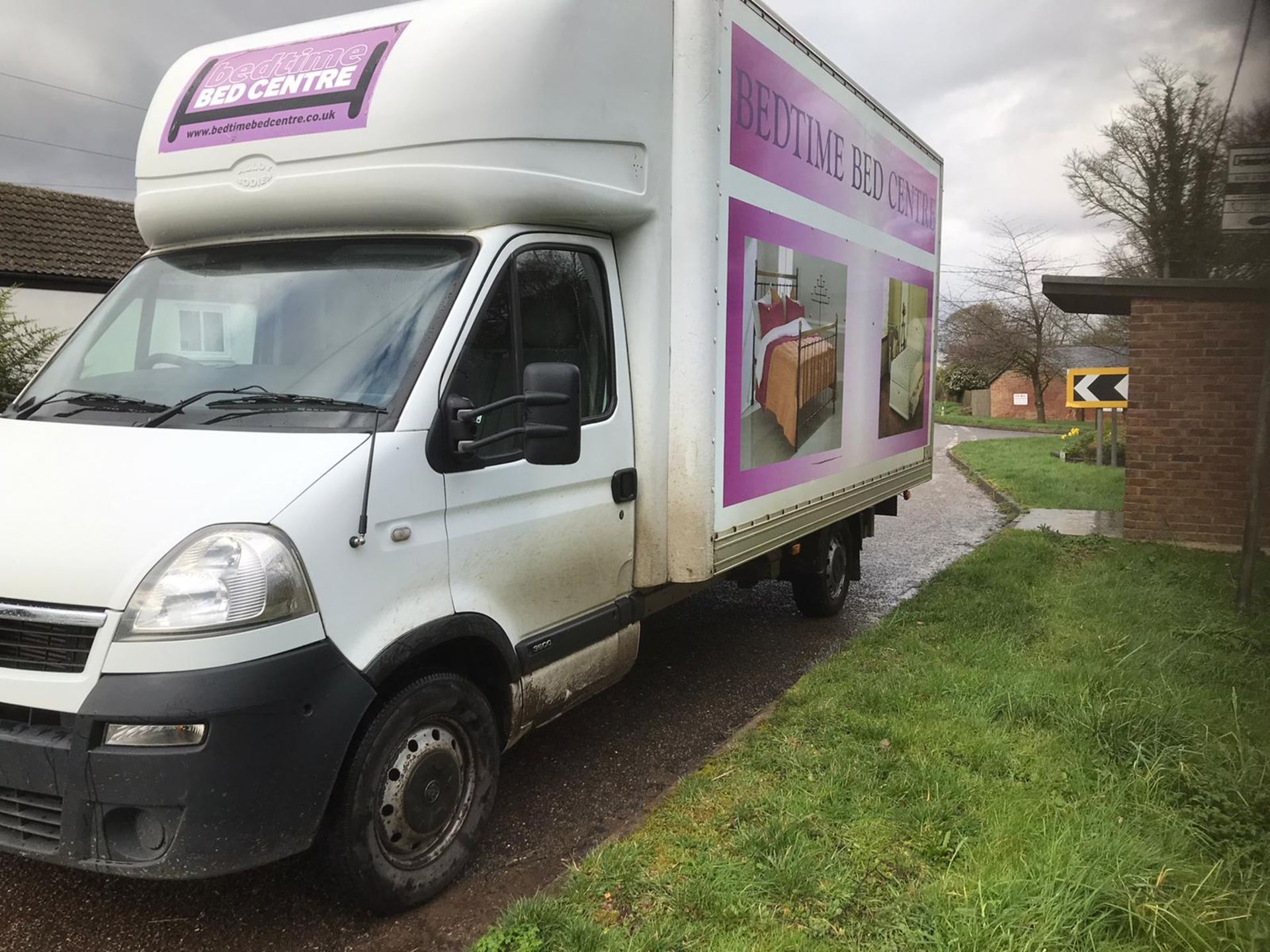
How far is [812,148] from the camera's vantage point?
5.11 m

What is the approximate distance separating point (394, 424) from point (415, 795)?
1.24 m

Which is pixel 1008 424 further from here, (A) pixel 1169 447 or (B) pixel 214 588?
(B) pixel 214 588

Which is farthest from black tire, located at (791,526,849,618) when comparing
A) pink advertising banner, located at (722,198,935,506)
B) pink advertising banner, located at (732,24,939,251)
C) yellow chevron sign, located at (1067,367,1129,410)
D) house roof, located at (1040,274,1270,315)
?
yellow chevron sign, located at (1067,367,1129,410)

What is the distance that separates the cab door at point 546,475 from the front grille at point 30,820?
4.18 ft

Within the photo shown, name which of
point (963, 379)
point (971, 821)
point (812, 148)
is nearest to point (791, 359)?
point (812, 148)

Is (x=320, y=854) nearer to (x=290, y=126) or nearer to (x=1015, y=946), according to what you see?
(x=1015, y=946)

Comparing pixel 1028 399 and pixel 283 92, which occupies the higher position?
pixel 283 92

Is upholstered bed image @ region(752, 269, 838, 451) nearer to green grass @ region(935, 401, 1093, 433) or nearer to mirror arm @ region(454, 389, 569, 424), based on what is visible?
mirror arm @ region(454, 389, 569, 424)

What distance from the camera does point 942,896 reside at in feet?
9.41

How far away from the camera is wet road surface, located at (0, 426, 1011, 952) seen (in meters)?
2.99

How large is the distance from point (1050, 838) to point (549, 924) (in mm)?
1722

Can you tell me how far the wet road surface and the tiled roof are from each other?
17735 millimetres

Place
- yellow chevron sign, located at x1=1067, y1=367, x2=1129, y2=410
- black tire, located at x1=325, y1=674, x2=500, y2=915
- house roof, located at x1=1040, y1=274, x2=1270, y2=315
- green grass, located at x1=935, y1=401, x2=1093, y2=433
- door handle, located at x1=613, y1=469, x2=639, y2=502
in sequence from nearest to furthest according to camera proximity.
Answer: black tire, located at x1=325, y1=674, x2=500, y2=915
door handle, located at x1=613, y1=469, x2=639, y2=502
house roof, located at x1=1040, y1=274, x2=1270, y2=315
yellow chevron sign, located at x1=1067, y1=367, x2=1129, y2=410
green grass, located at x1=935, y1=401, x2=1093, y2=433

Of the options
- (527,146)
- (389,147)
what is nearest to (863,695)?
(527,146)
